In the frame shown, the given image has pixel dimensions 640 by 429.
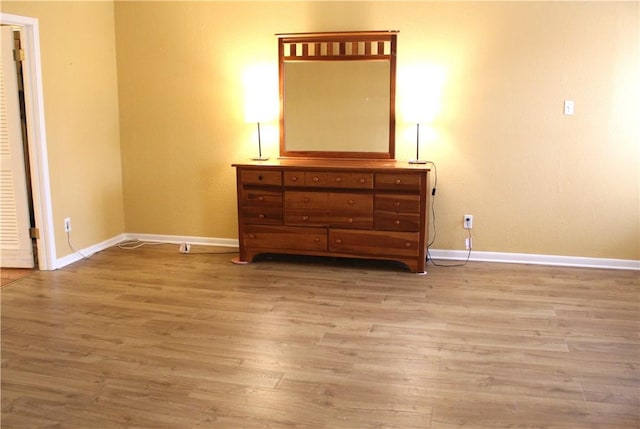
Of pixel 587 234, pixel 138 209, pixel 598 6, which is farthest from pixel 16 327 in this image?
pixel 598 6

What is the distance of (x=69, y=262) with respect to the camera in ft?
15.2

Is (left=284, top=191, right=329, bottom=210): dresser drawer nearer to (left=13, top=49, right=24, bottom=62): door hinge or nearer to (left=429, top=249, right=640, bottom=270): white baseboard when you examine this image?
(left=429, top=249, right=640, bottom=270): white baseboard

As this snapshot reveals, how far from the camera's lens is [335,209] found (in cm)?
439

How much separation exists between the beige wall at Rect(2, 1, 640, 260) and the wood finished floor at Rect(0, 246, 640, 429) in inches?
20.9

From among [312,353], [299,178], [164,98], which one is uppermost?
[164,98]

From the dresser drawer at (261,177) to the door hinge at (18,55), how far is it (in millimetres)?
1793

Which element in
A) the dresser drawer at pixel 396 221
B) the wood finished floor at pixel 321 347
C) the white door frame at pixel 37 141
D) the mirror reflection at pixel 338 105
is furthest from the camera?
the mirror reflection at pixel 338 105

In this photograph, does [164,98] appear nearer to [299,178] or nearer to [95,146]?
[95,146]

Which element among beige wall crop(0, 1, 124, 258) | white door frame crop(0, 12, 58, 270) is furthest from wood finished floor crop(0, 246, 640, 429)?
beige wall crop(0, 1, 124, 258)

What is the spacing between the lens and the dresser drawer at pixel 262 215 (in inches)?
177

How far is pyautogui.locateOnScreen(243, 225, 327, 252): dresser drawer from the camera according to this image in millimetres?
4457

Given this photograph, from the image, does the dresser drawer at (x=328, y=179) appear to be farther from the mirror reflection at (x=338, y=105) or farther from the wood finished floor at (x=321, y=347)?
the wood finished floor at (x=321, y=347)

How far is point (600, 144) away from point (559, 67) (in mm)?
663

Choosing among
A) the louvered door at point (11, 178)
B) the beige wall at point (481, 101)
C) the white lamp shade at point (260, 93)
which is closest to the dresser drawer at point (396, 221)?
the beige wall at point (481, 101)
